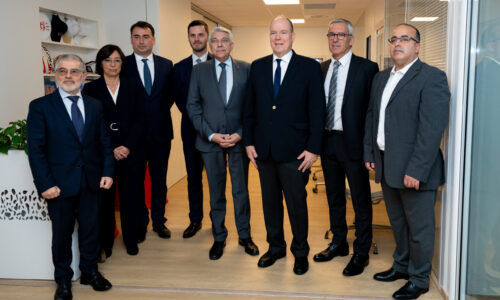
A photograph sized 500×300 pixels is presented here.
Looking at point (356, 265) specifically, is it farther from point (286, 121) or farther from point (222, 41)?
point (222, 41)

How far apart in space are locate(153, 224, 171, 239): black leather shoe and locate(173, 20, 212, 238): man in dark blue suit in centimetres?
14

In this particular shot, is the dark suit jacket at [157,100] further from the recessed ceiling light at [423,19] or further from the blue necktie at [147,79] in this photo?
the recessed ceiling light at [423,19]

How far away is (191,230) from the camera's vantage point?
3982 mm

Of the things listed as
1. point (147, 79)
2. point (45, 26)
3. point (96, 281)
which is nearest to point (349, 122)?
point (147, 79)

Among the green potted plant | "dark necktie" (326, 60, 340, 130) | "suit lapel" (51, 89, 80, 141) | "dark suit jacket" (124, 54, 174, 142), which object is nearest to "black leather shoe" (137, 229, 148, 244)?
"dark suit jacket" (124, 54, 174, 142)

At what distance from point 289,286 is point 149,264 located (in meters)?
1.09

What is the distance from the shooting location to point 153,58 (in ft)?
12.6

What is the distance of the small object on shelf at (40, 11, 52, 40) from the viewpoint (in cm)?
482

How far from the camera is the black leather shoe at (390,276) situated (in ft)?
10.00

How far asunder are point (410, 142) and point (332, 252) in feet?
3.85

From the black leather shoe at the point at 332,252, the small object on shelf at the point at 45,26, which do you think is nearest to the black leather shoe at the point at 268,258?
the black leather shoe at the point at 332,252

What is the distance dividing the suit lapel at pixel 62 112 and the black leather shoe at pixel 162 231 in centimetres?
149

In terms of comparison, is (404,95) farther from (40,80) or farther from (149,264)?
(40,80)

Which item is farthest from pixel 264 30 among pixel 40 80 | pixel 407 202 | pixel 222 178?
pixel 407 202
